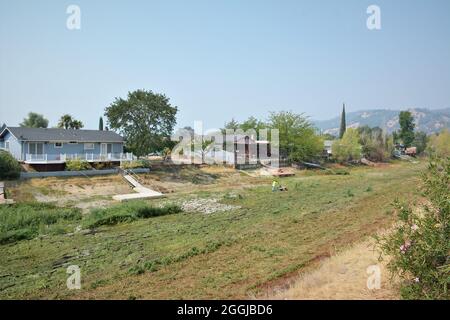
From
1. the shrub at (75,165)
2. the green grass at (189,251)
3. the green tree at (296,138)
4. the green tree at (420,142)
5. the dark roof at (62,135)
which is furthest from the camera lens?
the green tree at (420,142)

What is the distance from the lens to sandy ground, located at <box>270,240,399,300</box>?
25.4 feet

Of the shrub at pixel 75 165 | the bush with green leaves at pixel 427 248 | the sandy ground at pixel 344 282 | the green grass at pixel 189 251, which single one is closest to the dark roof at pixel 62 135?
→ the shrub at pixel 75 165

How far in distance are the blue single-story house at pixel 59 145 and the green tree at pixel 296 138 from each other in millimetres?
26894

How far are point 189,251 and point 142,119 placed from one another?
29.9m

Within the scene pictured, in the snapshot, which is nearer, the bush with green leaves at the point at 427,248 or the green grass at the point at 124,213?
the bush with green leaves at the point at 427,248

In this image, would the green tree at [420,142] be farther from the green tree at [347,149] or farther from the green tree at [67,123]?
the green tree at [67,123]

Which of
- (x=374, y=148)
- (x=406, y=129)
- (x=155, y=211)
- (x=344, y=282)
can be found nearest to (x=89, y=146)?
(x=155, y=211)

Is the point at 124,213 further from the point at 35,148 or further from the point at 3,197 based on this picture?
the point at 35,148

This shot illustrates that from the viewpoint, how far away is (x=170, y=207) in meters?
22.6

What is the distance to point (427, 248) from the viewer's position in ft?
22.8

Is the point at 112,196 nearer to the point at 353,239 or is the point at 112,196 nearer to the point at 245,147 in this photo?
the point at 353,239

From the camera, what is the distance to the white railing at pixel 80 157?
108 feet

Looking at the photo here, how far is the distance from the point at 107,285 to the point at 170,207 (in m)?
12.1
